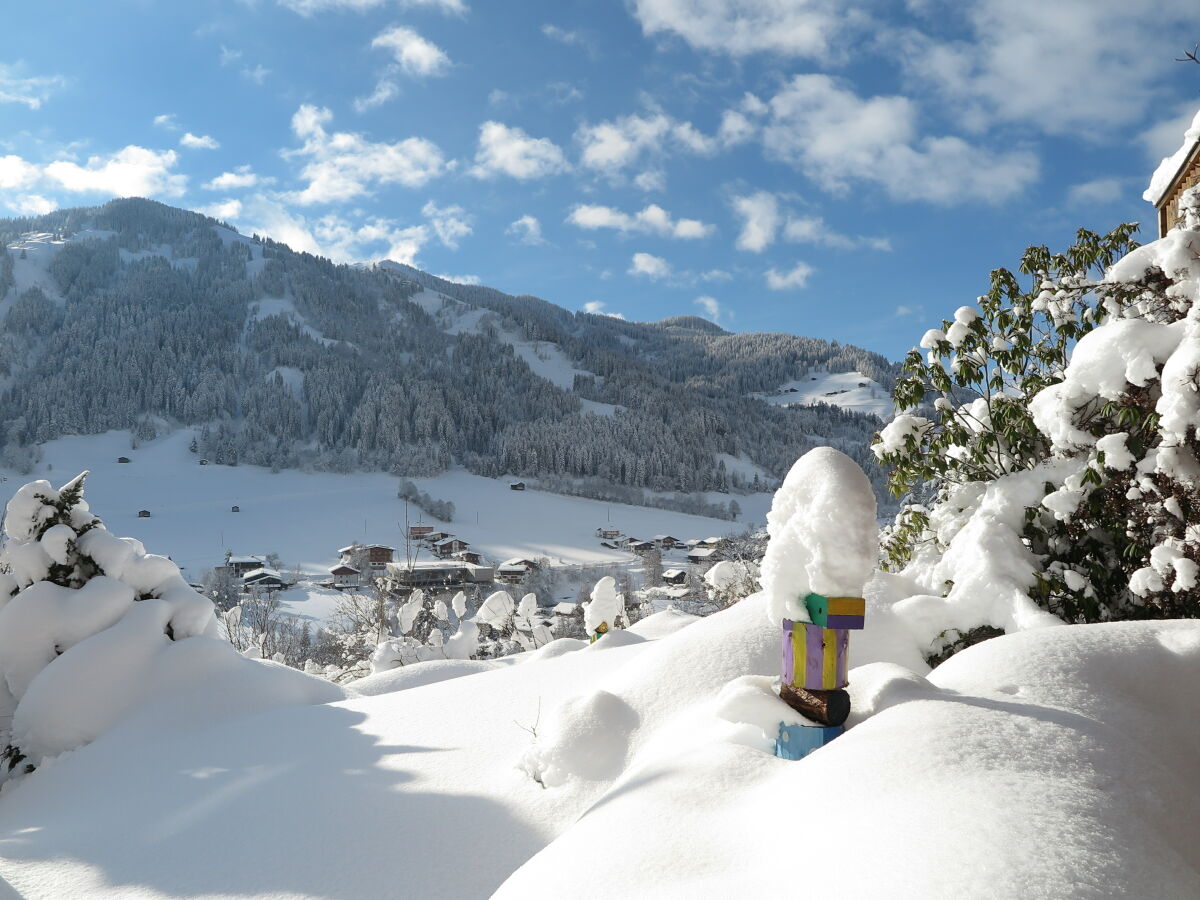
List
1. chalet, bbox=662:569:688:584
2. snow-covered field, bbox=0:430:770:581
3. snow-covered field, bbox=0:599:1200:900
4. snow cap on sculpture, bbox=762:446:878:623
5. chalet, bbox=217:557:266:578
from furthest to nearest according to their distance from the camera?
snow-covered field, bbox=0:430:770:581, chalet, bbox=217:557:266:578, chalet, bbox=662:569:688:584, snow cap on sculpture, bbox=762:446:878:623, snow-covered field, bbox=0:599:1200:900

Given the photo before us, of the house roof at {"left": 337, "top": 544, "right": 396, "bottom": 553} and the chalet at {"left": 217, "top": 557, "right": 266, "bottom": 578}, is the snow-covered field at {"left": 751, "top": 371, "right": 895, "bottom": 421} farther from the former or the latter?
the chalet at {"left": 217, "top": 557, "right": 266, "bottom": 578}

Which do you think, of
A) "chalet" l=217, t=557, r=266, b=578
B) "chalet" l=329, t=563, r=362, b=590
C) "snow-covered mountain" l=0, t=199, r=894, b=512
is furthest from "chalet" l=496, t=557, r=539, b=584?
"snow-covered mountain" l=0, t=199, r=894, b=512

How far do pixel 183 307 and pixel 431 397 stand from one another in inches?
2714

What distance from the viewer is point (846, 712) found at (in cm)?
324

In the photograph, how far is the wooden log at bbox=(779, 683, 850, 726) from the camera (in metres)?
3.19

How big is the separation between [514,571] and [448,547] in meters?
13.1

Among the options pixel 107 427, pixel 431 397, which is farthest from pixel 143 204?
pixel 431 397

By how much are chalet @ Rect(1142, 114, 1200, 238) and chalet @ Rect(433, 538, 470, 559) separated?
190ft

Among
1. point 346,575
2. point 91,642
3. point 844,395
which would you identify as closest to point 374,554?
point 346,575

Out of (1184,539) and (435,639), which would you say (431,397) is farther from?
(1184,539)

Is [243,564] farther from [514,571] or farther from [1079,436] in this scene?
[1079,436]

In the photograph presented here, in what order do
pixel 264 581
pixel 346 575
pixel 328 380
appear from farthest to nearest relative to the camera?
pixel 328 380 < pixel 346 575 < pixel 264 581

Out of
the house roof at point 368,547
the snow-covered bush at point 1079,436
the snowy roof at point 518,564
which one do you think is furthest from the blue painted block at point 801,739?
the house roof at point 368,547

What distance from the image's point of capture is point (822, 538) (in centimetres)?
326
